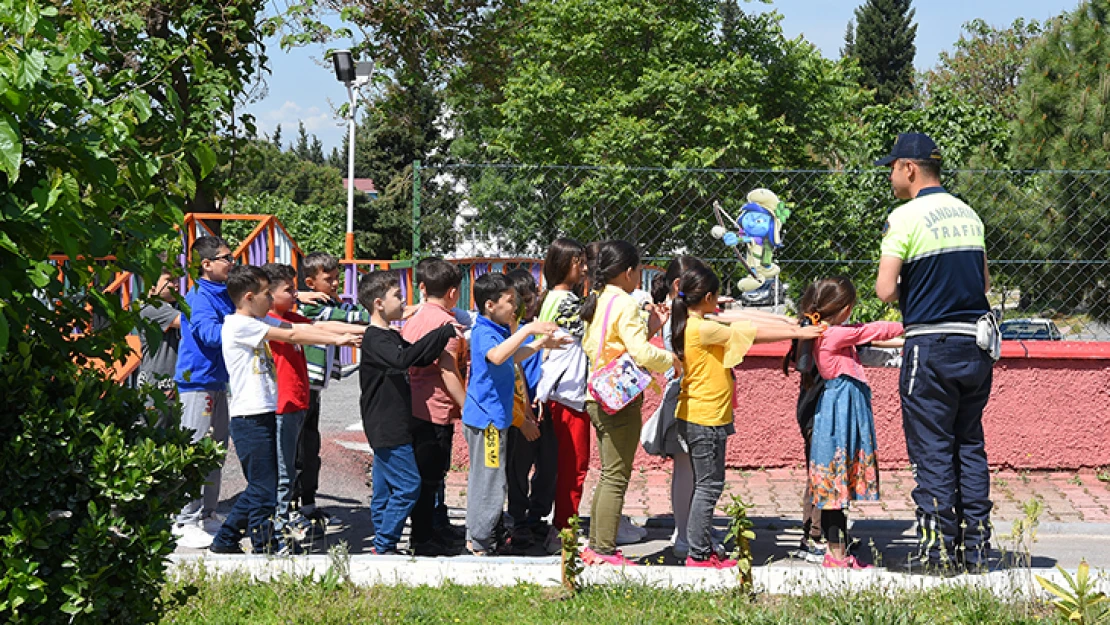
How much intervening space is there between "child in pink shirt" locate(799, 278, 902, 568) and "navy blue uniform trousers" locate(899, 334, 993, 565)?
0.29m

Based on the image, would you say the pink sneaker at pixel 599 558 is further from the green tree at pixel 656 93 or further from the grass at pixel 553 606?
the green tree at pixel 656 93

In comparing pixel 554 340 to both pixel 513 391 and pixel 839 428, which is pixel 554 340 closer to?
pixel 513 391

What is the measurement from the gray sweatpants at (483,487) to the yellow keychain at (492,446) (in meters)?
0.01

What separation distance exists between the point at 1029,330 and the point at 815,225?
6.00 feet

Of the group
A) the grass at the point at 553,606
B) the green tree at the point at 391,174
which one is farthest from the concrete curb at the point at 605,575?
the green tree at the point at 391,174

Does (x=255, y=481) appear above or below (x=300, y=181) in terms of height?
below

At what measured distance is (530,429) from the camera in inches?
238

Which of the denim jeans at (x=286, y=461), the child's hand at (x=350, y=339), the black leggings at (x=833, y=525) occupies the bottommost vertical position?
the black leggings at (x=833, y=525)

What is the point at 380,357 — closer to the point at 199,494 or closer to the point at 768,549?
the point at 199,494

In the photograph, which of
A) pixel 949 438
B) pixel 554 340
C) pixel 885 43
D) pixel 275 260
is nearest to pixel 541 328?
pixel 554 340

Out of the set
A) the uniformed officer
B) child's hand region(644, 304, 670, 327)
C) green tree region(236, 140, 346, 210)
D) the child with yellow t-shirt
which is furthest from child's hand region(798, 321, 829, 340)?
green tree region(236, 140, 346, 210)

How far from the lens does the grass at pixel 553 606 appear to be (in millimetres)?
4410

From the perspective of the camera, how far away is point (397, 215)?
47250mm

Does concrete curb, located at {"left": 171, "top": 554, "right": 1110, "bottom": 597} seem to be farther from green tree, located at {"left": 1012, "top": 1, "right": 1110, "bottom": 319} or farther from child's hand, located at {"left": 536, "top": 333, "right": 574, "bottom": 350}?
green tree, located at {"left": 1012, "top": 1, "right": 1110, "bottom": 319}
